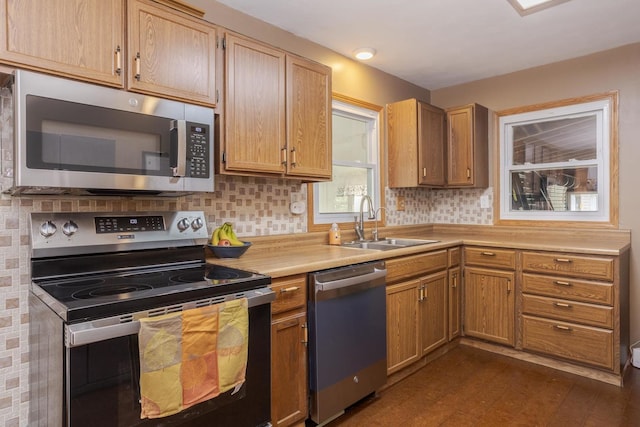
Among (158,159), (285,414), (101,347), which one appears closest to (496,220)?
(285,414)

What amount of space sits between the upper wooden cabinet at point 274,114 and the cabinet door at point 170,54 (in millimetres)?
126

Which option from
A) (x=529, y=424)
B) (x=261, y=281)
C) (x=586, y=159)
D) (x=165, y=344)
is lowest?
(x=529, y=424)

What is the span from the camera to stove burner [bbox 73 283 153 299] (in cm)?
130

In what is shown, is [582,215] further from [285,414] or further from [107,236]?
[107,236]

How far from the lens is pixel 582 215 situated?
3148 millimetres

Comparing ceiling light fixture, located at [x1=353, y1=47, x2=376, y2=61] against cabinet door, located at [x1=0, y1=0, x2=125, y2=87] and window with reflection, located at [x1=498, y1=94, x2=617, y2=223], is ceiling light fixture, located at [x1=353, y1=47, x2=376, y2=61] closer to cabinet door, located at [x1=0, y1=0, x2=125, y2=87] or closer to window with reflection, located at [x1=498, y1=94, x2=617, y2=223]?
window with reflection, located at [x1=498, y1=94, x2=617, y2=223]

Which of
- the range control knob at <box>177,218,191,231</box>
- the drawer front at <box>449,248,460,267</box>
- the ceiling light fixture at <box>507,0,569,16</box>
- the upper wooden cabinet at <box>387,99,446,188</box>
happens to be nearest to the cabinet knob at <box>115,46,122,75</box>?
the range control knob at <box>177,218,191,231</box>

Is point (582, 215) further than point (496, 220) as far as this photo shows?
No

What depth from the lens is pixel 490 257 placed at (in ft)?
9.73

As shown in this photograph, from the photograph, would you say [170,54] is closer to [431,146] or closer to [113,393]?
[113,393]

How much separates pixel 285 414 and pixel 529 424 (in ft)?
4.29

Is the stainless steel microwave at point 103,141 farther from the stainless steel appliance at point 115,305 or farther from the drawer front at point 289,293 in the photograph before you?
the drawer front at point 289,293

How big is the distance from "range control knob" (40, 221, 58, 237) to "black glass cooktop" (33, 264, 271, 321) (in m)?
0.19

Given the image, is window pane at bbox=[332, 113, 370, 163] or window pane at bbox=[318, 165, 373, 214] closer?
window pane at bbox=[318, 165, 373, 214]
